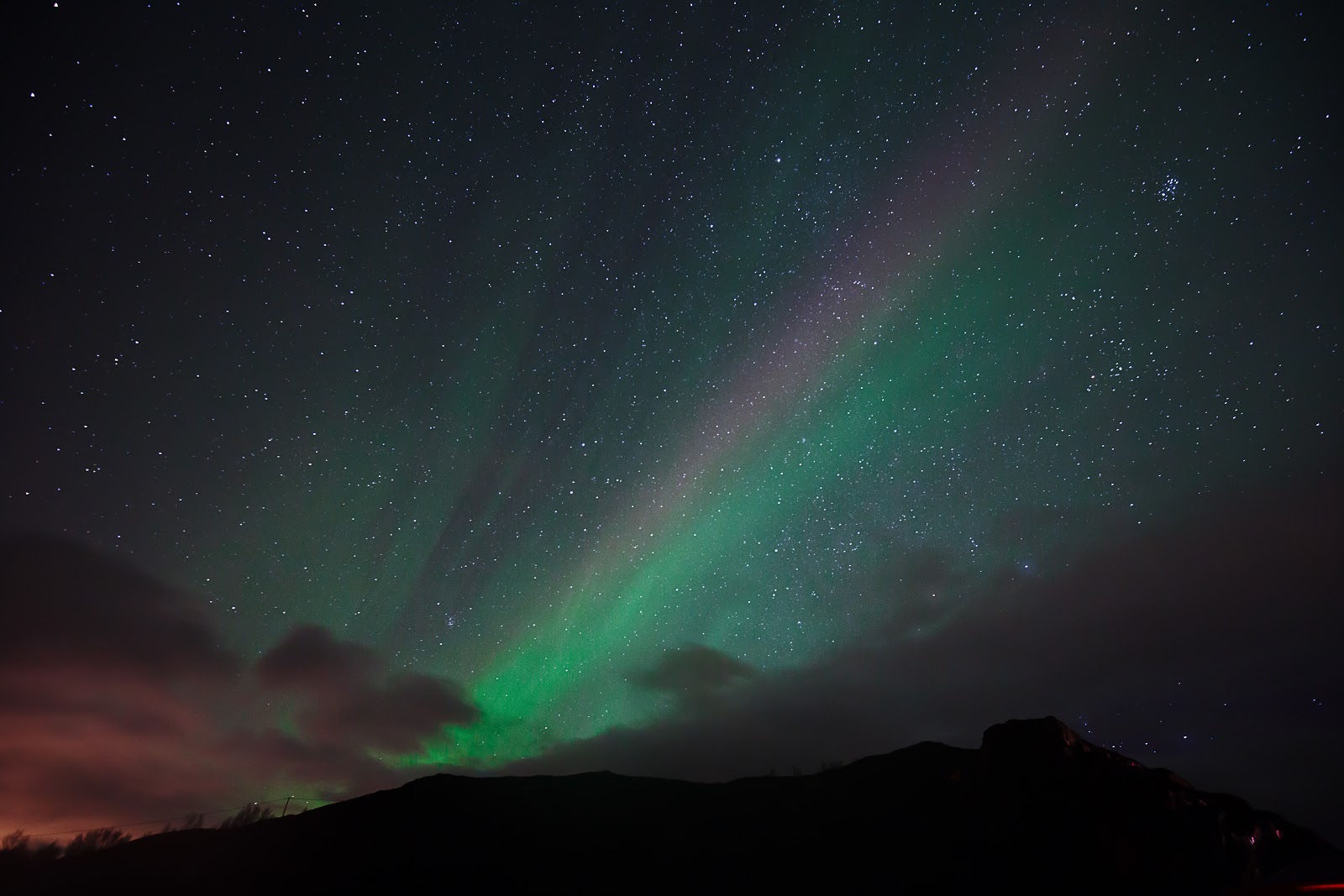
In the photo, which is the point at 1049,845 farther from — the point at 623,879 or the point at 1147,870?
the point at 623,879

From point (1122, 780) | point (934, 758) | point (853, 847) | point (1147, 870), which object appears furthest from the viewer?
point (934, 758)

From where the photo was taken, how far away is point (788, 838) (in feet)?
102

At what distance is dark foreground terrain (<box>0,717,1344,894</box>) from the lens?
24.9 metres

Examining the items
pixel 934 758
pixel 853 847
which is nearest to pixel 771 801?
pixel 853 847

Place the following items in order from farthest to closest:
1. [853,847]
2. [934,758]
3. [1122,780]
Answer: [934,758] < [853,847] < [1122,780]

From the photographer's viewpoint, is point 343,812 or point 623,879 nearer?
point 623,879

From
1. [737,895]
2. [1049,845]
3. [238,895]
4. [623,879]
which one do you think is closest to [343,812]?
[238,895]

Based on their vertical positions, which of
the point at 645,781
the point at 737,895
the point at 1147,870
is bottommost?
the point at 1147,870

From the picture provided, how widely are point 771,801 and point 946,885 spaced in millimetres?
11951

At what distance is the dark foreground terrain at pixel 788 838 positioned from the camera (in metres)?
24.9

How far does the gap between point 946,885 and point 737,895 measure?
9327mm

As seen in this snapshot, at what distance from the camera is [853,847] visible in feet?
95.8

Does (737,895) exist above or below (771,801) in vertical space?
below

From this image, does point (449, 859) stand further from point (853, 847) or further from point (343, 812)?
point (853, 847)
